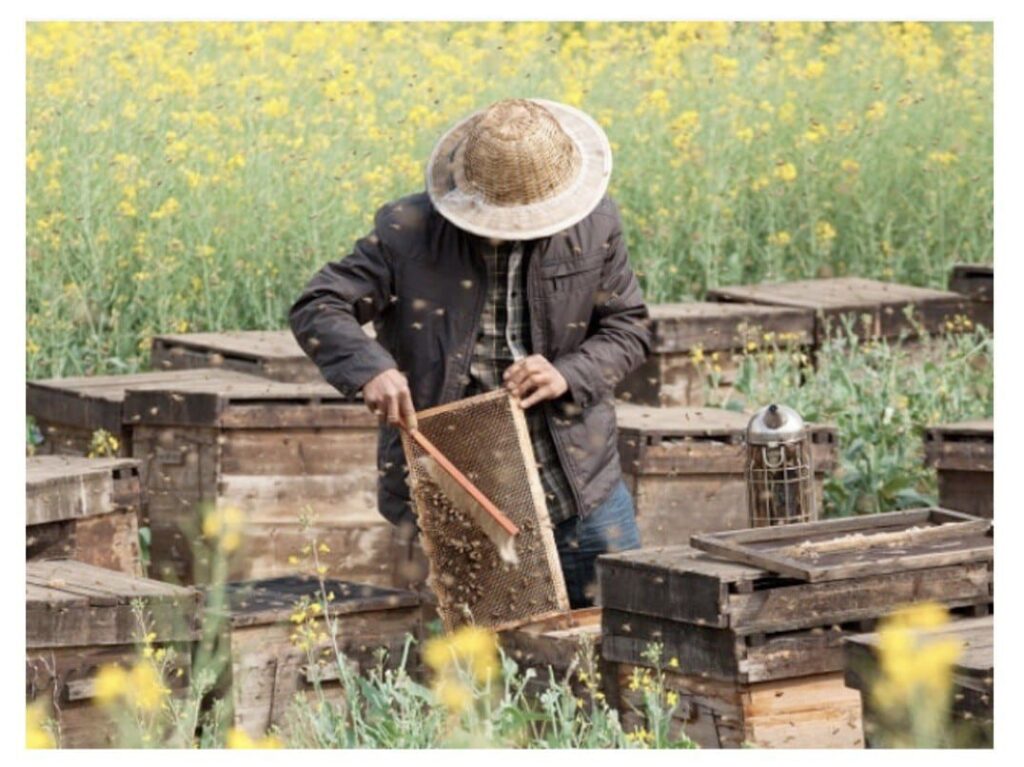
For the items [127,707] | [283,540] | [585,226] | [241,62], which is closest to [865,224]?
[241,62]

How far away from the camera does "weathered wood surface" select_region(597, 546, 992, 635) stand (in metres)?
4.52

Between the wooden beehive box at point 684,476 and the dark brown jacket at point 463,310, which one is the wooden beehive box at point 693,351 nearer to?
the wooden beehive box at point 684,476

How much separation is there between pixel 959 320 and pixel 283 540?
3.29m

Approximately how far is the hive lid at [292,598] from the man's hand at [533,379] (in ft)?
2.14

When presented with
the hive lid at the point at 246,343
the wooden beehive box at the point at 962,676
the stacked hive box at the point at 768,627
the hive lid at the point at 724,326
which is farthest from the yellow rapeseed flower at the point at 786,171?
the wooden beehive box at the point at 962,676

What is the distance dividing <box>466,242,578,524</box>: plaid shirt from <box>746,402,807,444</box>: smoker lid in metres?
0.65

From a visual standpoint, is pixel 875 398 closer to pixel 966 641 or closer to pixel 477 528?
pixel 477 528

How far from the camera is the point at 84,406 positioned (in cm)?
678

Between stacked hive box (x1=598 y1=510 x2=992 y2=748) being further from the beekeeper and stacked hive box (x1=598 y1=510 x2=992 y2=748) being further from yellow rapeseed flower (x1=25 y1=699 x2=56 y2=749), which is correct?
yellow rapeseed flower (x1=25 y1=699 x2=56 y2=749)

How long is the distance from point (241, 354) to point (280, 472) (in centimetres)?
84

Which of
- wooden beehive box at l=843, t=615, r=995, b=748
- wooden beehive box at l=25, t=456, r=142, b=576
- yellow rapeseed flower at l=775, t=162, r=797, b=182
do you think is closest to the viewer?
wooden beehive box at l=843, t=615, r=995, b=748

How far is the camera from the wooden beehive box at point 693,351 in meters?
7.55

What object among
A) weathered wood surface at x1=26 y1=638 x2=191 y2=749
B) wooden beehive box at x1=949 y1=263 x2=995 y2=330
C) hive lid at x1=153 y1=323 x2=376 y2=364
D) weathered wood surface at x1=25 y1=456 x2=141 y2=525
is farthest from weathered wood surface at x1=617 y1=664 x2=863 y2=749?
wooden beehive box at x1=949 y1=263 x2=995 y2=330

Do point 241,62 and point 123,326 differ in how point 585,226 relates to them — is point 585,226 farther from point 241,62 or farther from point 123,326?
point 241,62
